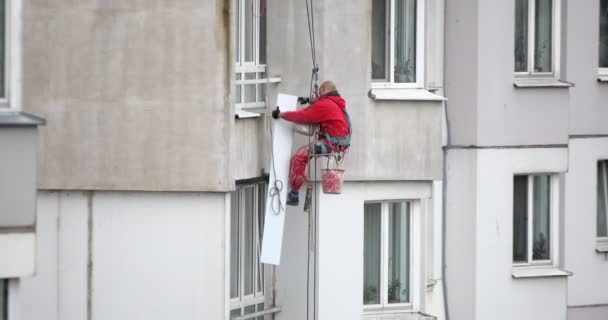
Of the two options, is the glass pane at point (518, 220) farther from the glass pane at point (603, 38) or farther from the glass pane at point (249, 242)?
the glass pane at point (249, 242)

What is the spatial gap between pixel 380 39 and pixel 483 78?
2.85 m

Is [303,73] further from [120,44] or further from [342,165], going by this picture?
[120,44]

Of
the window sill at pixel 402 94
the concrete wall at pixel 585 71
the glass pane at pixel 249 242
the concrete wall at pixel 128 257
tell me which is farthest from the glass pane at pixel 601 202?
the concrete wall at pixel 128 257

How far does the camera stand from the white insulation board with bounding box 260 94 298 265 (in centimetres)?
2250

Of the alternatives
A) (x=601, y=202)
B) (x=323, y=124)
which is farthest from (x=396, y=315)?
(x=601, y=202)

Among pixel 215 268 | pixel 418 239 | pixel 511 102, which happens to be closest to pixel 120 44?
pixel 215 268

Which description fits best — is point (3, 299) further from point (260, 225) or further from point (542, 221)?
point (542, 221)

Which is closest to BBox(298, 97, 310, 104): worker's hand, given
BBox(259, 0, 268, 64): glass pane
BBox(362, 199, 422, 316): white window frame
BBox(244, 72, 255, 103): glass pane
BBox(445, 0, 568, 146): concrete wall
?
BBox(244, 72, 255, 103): glass pane

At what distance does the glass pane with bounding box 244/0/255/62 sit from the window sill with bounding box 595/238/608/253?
29.2ft

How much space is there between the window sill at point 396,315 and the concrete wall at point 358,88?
1.90m

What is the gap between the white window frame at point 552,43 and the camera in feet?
92.3

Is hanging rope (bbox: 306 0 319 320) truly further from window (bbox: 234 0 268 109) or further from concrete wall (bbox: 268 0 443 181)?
window (bbox: 234 0 268 109)

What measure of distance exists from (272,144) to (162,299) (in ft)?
8.80

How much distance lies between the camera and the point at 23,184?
56.6 ft
